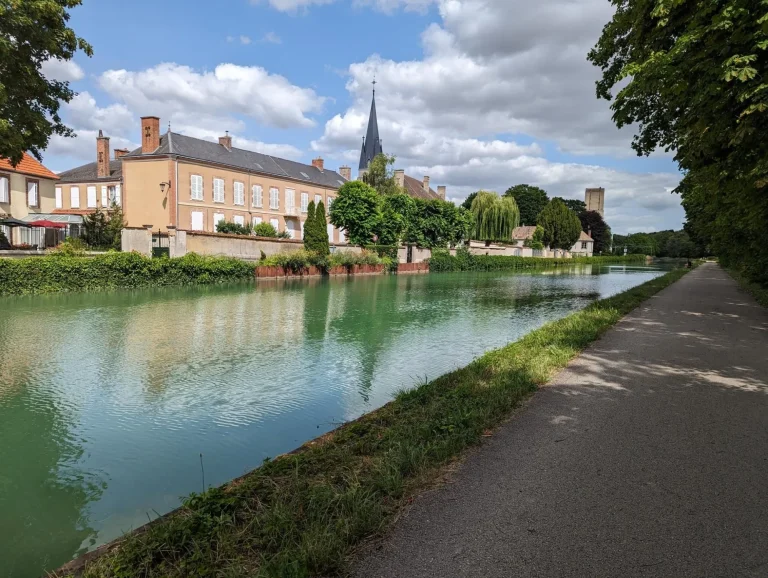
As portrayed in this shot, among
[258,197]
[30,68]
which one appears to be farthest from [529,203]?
[30,68]

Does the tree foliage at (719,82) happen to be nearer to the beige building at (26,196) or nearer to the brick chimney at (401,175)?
the beige building at (26,196)

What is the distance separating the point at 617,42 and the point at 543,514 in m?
14.0

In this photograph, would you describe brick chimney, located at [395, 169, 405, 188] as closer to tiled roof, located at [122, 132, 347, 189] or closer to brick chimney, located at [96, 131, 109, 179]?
tiled roof, located at [122, 132, 347, 189]

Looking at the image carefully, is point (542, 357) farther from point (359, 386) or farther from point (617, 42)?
point (617, 42)

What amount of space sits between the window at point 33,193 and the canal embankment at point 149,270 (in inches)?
675

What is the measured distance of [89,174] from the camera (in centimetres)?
4409

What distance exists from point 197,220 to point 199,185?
2602mm

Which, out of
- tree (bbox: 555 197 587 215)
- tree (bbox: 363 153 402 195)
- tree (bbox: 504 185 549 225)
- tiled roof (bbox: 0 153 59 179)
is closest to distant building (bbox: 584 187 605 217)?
tree (bbox: 555 197 587 215)

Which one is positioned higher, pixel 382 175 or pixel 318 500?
pixel 382 175

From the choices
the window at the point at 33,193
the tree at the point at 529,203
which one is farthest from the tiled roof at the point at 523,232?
the window at the point at 33,193

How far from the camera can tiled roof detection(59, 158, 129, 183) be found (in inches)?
1690

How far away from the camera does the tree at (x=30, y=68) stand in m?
14.6

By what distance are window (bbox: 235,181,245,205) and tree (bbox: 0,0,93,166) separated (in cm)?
2541

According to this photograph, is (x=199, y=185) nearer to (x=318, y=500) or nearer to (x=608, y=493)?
(x=318, y=500)
